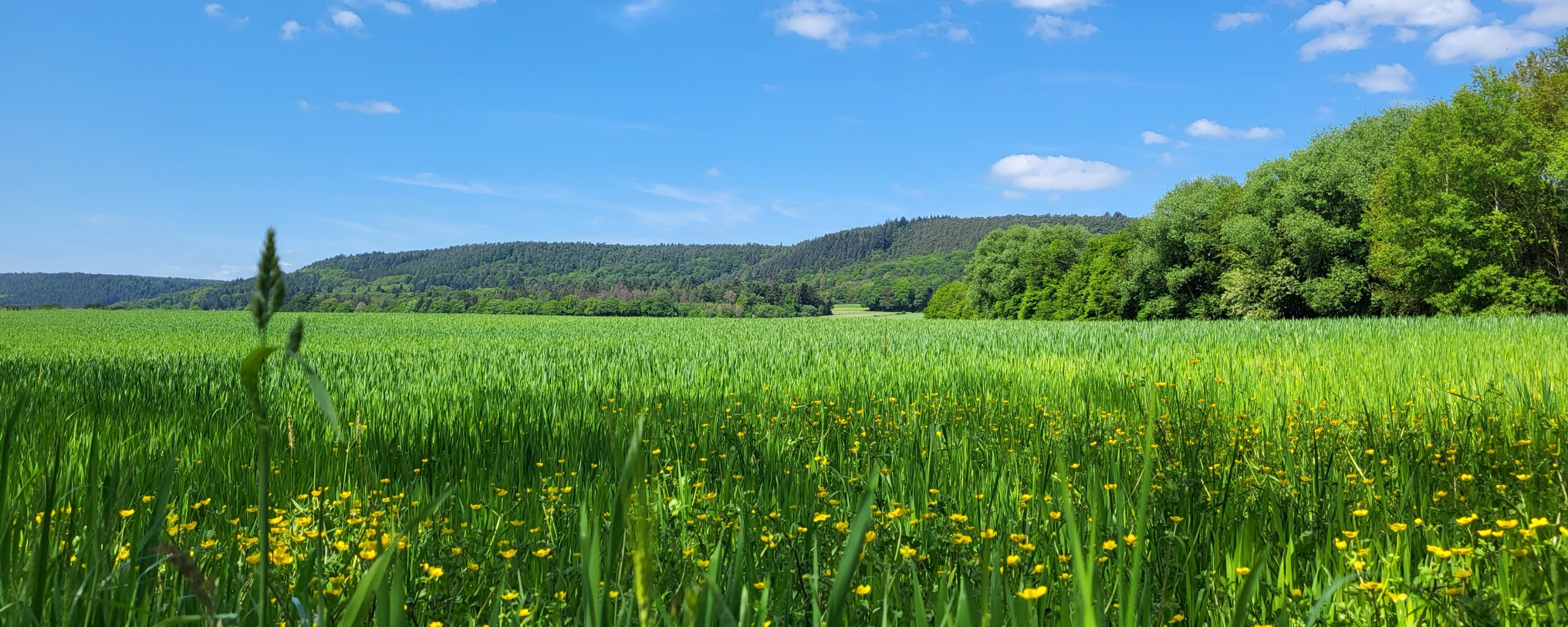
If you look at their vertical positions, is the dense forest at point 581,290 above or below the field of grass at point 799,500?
above

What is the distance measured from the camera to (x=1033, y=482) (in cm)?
307

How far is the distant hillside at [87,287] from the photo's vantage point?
524ft

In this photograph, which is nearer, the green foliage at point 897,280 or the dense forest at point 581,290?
the dense forest at point 581,290

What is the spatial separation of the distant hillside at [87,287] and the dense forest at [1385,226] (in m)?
181

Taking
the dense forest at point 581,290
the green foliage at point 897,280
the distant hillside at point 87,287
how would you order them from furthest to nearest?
the distant hillside at point 87,287, the green foliage at point 897,280, the dense forest at point 581,290

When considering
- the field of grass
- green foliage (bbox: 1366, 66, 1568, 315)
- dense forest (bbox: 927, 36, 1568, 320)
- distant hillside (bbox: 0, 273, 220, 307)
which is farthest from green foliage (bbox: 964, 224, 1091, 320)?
distant hillside (bbox: 0, 273, 220, 307)

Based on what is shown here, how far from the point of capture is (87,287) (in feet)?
543

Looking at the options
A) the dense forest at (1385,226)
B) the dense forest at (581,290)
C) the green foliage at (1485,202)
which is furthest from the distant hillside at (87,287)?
the green foliage at (1485,202)

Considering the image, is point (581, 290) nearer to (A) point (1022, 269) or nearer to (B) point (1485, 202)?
(A) point (1022, 269)

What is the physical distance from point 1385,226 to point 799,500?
143 feet

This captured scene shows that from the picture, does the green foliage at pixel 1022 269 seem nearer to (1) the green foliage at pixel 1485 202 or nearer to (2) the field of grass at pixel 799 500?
(1) the green foliage at pixel 1485 202

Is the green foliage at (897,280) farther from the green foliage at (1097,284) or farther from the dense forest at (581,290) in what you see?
the green foliage at (1097,284)

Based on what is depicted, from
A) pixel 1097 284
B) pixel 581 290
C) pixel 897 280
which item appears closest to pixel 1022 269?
pixel 1097 284

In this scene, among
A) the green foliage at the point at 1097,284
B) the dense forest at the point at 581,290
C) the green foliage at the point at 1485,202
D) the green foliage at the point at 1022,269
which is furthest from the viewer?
the dense forest at the point at 581,290
